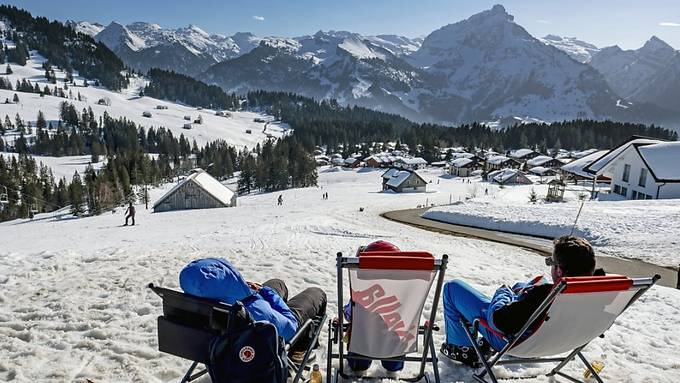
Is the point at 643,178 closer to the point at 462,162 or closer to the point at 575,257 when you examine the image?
the point at 575,257

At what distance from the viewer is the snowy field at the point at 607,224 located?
18359mm

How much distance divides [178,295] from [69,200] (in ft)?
321

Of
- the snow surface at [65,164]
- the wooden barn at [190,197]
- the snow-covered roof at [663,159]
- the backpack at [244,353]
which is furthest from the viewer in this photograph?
the snow surface at [65,164]

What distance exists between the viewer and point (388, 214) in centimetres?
3766

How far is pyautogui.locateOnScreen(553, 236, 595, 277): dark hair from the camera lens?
3.57 meters

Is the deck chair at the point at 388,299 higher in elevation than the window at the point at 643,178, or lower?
higher

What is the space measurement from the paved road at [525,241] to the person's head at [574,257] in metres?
12.9

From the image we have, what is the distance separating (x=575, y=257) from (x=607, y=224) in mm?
23320

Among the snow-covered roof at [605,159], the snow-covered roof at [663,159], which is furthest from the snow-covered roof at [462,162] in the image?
the snow-covered roof at [663,159]

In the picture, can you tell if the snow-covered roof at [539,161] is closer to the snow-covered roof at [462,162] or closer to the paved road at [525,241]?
the snow-covered roof at [462,162]

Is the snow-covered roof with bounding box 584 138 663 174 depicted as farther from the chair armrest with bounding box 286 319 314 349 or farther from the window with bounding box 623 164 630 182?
the chair armrest with bounding box 286 319 314 349

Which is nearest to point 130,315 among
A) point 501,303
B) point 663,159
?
point 501,303

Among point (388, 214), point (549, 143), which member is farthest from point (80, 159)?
point (549, 143)

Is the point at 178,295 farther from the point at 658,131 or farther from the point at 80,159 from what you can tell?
the point at 658,131
